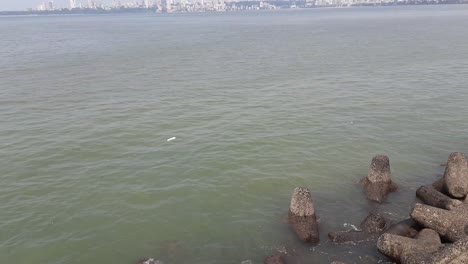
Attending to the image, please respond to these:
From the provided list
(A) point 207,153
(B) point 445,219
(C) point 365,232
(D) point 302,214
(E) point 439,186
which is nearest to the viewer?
(B) point 445,219

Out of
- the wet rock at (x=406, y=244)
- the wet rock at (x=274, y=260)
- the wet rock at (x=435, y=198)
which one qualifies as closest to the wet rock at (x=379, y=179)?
the wet rock at (x=435, y=198)

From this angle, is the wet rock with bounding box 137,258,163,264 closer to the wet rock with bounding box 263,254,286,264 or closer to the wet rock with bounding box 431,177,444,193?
the wet rock with bounding box 263,254,286,264

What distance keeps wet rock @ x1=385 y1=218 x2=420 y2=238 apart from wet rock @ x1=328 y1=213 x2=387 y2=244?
0.58 m

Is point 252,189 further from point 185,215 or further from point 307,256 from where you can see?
point 307,256

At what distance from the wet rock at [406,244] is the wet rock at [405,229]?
105cm

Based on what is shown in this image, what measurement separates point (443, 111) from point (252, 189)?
22.4 meters

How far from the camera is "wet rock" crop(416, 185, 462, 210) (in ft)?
62.8

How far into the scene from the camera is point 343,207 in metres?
22.2

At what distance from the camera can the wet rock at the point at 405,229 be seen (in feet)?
59.5

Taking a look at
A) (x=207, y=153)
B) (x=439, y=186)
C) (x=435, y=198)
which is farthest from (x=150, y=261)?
(x=439, y=186)

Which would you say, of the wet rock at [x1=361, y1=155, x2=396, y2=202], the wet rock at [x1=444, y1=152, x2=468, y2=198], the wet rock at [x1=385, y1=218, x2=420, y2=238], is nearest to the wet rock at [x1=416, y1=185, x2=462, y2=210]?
the wet rock at [x1=444, y1=152, x2=468, y2=198]

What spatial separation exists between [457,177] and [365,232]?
5.53m

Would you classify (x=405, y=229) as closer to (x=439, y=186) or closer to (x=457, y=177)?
(x=457, y=177)

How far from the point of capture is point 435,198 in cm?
2067
